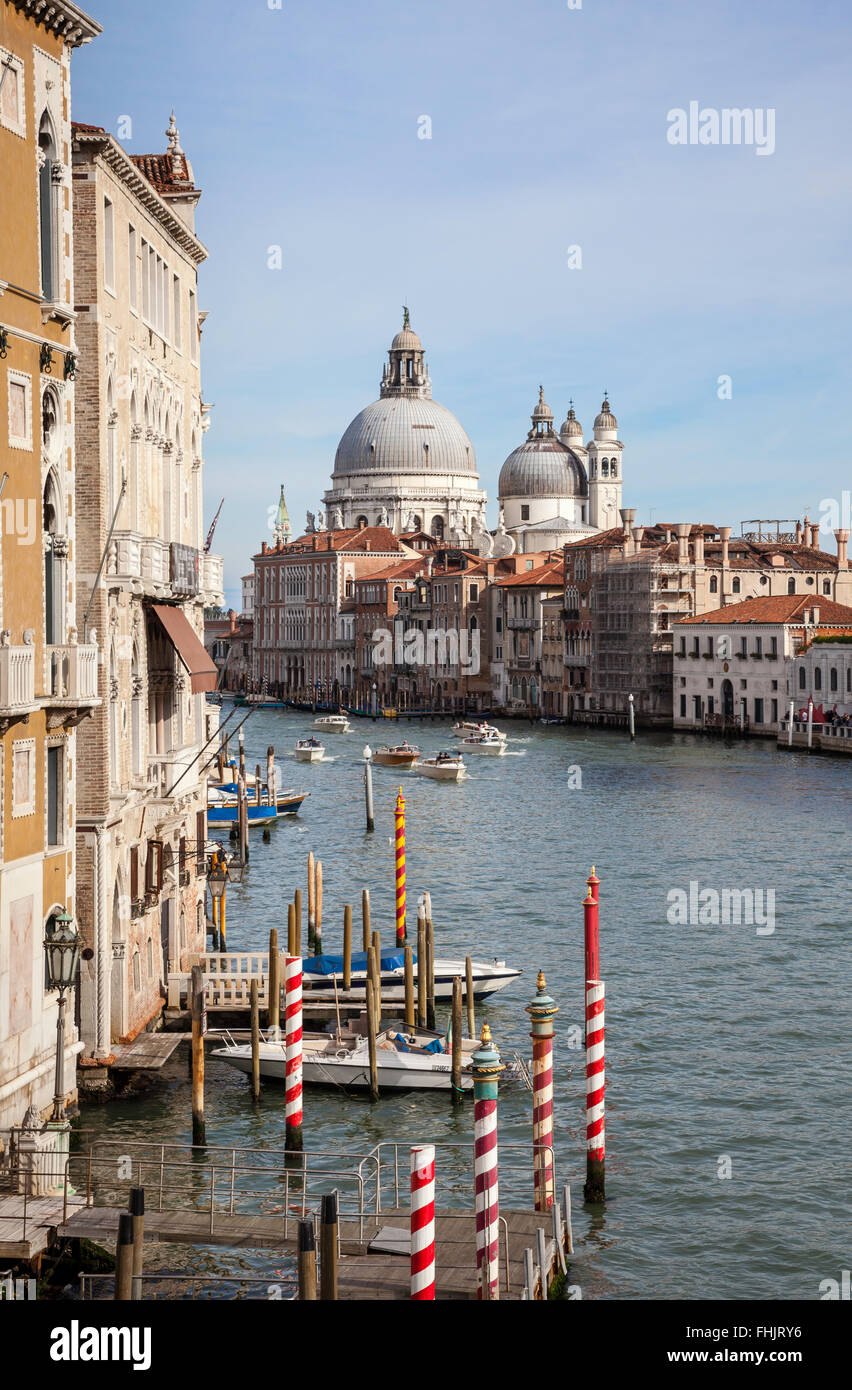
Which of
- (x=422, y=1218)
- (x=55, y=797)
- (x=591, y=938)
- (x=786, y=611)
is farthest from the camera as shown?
(x=786, y=611)

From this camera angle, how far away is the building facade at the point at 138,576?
1303 centimetres

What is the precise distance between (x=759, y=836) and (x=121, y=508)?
20.0 metres

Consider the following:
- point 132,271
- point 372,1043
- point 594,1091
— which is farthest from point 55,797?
point 132,271

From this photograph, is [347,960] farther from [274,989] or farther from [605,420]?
[605,420]

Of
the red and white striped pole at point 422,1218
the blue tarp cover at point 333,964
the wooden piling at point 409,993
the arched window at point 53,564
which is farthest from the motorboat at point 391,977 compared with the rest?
the red and white striped pole at point 422,1218

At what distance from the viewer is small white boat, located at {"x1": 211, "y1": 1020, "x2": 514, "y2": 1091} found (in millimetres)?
14734

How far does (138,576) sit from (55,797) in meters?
2.66

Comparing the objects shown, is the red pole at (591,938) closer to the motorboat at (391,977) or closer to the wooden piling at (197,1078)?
the wooden piling at (197,1078)

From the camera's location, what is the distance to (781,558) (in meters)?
70.6

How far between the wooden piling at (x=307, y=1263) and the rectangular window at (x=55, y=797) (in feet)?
13.2

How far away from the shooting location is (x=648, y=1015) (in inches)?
688

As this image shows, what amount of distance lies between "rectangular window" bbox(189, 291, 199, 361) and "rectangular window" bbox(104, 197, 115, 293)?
13.8 feet

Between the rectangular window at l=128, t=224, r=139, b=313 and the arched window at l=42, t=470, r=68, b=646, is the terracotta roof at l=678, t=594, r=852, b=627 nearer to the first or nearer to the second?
the rectangular window at l=128, t=224, r=139, b=313
